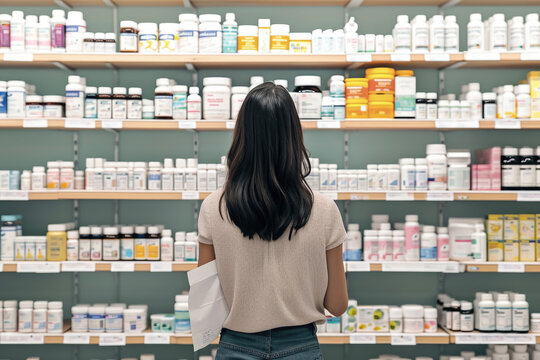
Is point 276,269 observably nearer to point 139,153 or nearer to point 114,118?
point 114,118

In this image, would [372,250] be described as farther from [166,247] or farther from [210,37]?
[210,37]

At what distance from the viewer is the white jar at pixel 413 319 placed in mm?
3367

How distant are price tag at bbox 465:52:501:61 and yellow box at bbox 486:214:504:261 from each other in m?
1.02

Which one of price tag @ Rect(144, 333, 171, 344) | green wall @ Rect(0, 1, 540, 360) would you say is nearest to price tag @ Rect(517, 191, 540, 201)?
green wall @ Rect(0, 1, 540, 360)

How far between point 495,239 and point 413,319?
74 centimetres

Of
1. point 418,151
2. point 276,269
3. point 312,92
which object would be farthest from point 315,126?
point 276,269

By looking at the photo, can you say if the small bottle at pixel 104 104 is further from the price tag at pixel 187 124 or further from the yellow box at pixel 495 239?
the yellow box at pixel 495 239

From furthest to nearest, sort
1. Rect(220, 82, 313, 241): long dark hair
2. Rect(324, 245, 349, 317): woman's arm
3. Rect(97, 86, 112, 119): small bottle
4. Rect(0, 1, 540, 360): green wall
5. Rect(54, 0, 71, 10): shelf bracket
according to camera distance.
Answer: Rect(0, 1, 540, 360): green wall < Rect(54, 0, 71, 10): shelf bracket < Rect(97, 86, 112, 119): small bottle < Rect(324, 245, 349, 317): woman's arm < Rect(220, 82, 313, 241): long dark hair

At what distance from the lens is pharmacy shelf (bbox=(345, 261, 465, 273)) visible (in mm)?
3316

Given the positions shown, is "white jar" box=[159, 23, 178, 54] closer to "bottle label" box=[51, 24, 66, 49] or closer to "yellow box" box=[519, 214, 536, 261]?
"bottle label" box=[51, 24, 66, 49]

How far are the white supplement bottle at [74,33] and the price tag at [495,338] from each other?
116 inches

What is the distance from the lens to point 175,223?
3.86 metres

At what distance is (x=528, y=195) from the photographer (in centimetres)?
335

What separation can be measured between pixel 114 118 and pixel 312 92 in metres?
1.25
